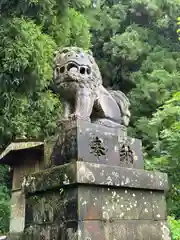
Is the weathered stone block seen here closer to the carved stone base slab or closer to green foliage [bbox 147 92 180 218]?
the carved stone base slab

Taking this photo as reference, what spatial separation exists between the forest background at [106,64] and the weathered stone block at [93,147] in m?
2.88

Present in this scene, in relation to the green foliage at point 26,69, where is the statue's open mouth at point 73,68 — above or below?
below

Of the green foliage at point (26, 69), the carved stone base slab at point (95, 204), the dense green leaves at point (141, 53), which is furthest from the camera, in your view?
the dense green leaves at point (141, 53)

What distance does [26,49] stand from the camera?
260 inches

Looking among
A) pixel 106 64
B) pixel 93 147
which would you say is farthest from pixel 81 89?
pixel 106 64

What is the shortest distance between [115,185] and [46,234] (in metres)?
0.77

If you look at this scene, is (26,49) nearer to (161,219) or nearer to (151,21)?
(161,219)

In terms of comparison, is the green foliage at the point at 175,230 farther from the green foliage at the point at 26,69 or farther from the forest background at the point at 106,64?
the green foliage at the point at 26,69

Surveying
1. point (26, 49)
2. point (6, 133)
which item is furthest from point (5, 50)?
point (6, 133)

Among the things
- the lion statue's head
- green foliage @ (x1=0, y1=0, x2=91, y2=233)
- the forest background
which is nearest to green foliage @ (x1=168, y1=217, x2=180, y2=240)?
the forest background

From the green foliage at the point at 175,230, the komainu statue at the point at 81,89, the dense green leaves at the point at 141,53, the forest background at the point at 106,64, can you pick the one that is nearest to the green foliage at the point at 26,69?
the forest background at the point at 106,64

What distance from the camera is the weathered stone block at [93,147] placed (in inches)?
119

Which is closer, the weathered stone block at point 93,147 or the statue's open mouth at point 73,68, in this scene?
the weathered stone block at point 93,147

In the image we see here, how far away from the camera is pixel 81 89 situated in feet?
11.5
